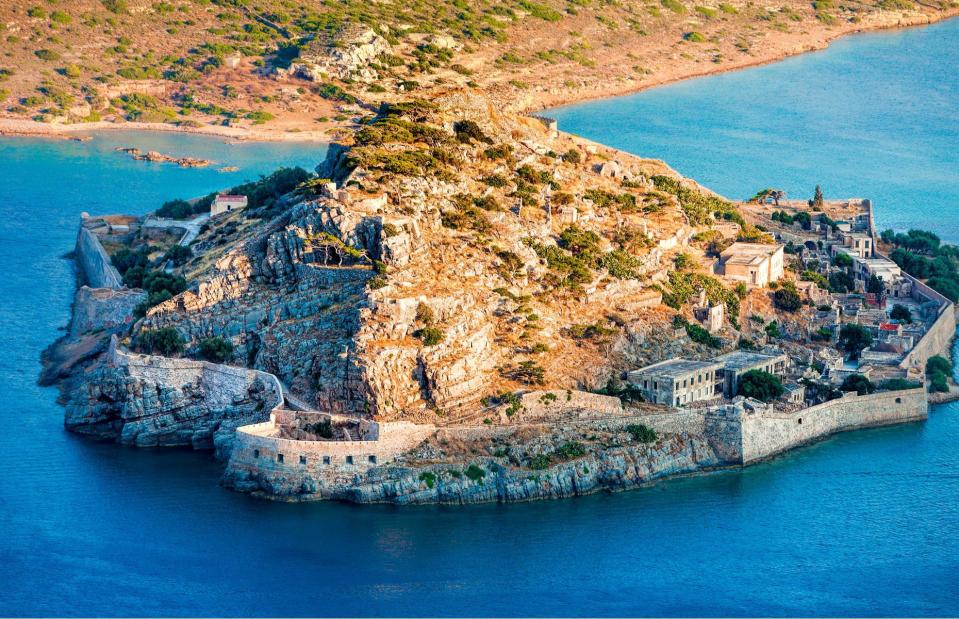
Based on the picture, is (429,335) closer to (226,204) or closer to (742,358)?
(742,358)

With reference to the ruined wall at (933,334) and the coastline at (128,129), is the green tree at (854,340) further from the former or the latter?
the coastline at (128,129)

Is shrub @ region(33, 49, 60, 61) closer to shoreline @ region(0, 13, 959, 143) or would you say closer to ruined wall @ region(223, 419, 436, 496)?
shoreline @ region(0, 13, 959, 143)

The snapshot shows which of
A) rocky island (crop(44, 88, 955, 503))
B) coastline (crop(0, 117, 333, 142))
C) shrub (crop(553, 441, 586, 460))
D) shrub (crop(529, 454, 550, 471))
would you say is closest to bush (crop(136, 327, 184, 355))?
rocky island (crop(44, 88, 955, 503))

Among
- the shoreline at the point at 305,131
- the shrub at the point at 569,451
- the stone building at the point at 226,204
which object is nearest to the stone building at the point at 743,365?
the shrub at the point at 569,451

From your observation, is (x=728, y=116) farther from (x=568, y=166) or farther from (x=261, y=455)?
(x=261, y=455)

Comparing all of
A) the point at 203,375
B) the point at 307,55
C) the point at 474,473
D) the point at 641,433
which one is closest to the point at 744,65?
the point at 307,55
